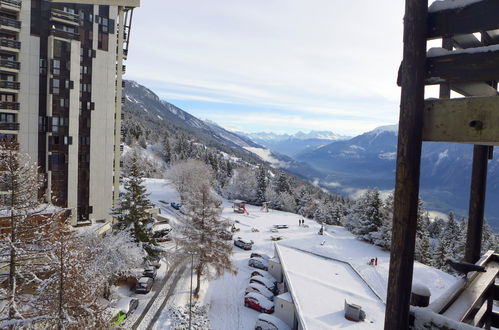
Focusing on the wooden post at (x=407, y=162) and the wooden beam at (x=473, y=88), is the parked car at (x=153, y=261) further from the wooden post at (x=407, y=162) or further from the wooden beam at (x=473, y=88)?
the wooden beam at (x=473, y=88)

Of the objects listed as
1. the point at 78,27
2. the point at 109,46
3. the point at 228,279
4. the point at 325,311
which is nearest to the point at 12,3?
the point at 78,27

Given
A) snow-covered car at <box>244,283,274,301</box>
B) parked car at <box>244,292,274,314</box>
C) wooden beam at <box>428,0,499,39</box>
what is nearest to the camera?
wooden beam at <box>428,0,499,39</box>


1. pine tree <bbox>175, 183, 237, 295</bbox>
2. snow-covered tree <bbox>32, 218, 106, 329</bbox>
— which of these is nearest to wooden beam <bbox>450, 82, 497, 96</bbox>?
snow-covered tree <bbox>32, 218, 106, 329</bbox>

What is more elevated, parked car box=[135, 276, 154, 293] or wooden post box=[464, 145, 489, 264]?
wooden post box=[464, 145, 489, 264]

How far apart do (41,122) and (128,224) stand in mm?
11679

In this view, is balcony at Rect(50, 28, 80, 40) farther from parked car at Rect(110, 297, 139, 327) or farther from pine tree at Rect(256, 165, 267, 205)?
pine tree at Rect(256, 165, 267, 205)

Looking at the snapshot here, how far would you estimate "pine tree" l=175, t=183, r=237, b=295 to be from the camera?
70.8 ft

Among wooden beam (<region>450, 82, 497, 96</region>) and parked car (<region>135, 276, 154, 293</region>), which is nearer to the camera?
wooden beam (<region>450, 82, 497, 96</region>)

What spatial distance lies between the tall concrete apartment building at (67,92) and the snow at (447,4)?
2792cm

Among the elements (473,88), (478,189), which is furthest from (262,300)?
(473,88)

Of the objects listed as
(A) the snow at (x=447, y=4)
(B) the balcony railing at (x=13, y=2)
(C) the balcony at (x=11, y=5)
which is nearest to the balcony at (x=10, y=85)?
(C) the balcony at (x=11, y=5)

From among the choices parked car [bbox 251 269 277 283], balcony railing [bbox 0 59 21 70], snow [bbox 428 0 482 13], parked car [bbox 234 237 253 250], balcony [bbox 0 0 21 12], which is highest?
balcony [bbox 0 0 21 12]

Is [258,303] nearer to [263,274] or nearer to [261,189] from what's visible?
[263,274]

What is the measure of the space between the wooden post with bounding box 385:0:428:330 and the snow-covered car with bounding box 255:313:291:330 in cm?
1661
